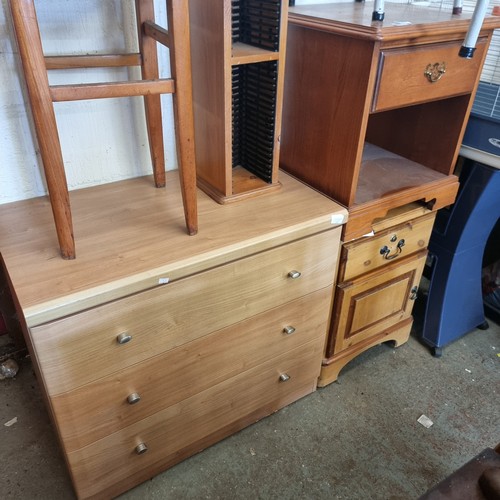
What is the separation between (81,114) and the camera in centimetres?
119

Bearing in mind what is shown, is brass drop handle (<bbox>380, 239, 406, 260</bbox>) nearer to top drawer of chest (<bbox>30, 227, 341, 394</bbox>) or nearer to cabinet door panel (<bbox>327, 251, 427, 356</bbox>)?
cabinet door panel (<bbox>327, 251, 427, 356</bbox>)

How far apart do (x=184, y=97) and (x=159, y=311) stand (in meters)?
0.44

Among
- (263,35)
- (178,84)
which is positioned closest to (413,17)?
(263,35)

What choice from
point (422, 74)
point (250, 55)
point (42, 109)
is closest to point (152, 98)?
point (250, 55)

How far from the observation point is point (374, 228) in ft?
4.30

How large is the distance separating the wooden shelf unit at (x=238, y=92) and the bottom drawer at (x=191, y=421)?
20.3 inches

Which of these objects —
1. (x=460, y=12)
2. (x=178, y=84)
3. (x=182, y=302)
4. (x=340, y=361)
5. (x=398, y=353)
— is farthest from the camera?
(x=398, y=353)

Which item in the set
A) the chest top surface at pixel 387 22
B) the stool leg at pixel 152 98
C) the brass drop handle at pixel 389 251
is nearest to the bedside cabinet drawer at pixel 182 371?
the brass drop handle at pixel 389 251

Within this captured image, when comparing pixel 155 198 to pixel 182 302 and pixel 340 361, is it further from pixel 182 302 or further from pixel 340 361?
pixel 340 361

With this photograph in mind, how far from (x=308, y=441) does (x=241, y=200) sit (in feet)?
2.52

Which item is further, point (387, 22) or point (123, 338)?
point (387, 22)

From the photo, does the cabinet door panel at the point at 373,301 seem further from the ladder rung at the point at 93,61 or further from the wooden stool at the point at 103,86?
the ladder rung at the point at 93,61

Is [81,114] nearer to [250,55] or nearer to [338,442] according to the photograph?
[250,55]

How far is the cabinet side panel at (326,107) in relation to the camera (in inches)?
42.5
